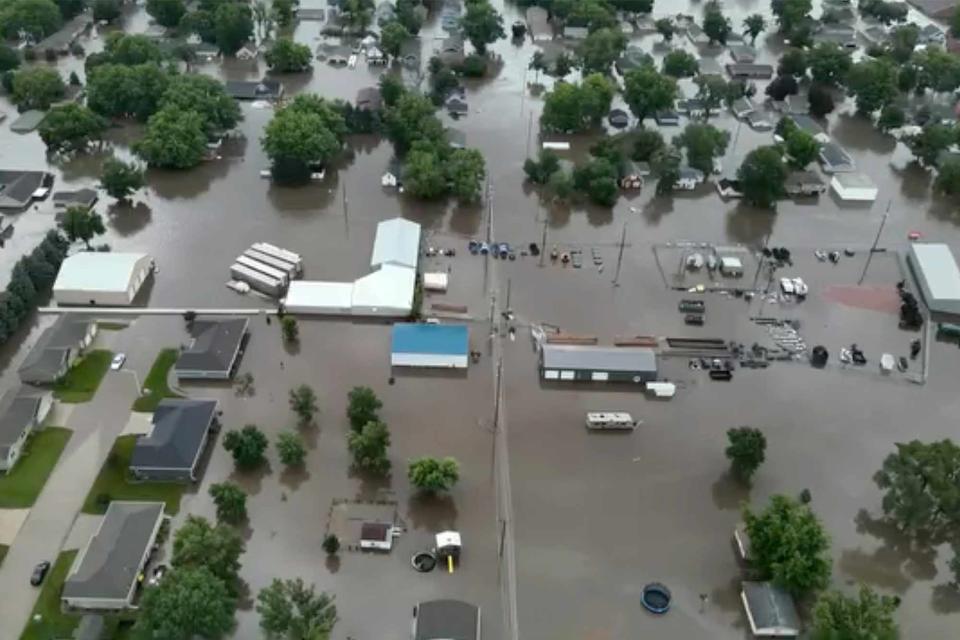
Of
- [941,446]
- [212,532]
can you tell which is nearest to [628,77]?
[941,446]

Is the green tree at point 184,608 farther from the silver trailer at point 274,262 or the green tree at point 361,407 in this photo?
the silver trailer at point 274,262

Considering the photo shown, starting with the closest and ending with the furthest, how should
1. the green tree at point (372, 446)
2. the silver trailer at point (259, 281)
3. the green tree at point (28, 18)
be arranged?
the green tree at point (372, 446)
the silver trailer at point (259, 281)
the green tree at point (28, 18)

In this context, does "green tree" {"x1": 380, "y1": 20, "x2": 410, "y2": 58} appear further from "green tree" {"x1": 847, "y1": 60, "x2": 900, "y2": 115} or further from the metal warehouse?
the metal warehouse

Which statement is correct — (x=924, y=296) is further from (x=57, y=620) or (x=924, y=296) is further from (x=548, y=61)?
(x=57, y=620)

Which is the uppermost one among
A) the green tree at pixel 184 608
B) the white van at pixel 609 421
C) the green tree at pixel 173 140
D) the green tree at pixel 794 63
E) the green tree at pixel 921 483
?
the green tree at pixel 794 63

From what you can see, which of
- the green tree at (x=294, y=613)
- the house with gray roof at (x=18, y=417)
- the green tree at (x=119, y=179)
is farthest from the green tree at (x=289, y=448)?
the green tree at (x=119, y=179)
